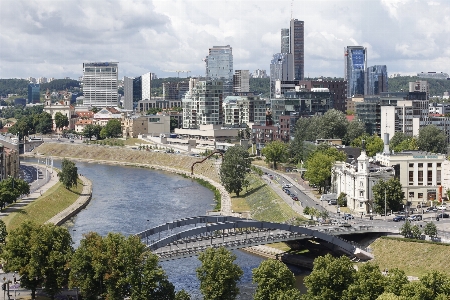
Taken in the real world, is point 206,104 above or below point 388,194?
above

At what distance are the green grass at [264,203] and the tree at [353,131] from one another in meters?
23.3

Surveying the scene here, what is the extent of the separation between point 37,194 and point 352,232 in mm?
38600

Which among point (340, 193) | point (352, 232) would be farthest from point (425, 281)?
point (340, 193)

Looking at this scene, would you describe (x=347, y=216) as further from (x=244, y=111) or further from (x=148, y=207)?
(x=244, y=111)

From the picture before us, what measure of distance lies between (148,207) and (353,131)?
39992 millimetres

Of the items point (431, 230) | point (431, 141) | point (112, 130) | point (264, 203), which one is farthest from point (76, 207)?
point (112, 130)

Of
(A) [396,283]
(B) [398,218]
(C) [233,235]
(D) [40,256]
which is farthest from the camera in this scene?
(B) [398,218]

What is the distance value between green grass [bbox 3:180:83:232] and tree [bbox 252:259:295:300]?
28171mm

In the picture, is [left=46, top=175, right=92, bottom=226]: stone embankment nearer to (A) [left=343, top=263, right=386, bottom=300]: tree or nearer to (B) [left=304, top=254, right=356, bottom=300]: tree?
(B) [left=304, top=254, right=356, bottom=300]: tree

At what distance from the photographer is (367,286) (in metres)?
37.5

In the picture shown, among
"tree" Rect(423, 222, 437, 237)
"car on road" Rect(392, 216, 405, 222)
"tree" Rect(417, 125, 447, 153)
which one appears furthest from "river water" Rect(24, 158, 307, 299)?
"tree" Rect(417, 125, 447, 153)

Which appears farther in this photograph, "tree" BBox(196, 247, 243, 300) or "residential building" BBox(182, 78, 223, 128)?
"residential building" BBox(182, 78, 223, 128)

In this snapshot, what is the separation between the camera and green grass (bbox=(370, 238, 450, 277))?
160 feet

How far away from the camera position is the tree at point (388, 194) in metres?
63.3
